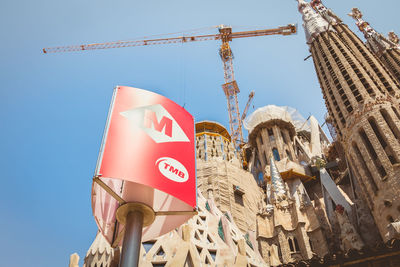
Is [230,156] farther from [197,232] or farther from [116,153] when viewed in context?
[116,153]

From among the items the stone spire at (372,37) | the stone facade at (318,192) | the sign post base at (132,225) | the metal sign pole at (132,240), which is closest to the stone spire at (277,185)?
the stone facade at (318,192)

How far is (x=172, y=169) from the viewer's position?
7.03m

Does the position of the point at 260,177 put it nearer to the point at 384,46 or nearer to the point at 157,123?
the point at 384,46

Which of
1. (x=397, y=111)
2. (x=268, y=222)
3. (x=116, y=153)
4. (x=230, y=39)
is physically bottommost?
(x=116, y=153)

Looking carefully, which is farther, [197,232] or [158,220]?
[197,232]

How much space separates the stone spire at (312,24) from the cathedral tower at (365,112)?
27.3 inches

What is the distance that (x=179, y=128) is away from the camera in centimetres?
791

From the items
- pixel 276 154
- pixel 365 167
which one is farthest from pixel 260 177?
pixel 365 167

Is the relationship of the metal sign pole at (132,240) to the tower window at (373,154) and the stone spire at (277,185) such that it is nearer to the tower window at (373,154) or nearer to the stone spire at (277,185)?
the tower window at (373,154)

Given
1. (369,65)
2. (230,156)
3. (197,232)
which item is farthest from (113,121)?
(230,156)

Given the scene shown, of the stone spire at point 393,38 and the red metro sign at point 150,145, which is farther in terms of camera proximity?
the stone spire at point 393,38

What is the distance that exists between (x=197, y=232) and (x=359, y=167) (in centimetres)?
1343

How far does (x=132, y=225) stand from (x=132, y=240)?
0.96ft

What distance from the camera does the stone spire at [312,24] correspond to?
37188mm
